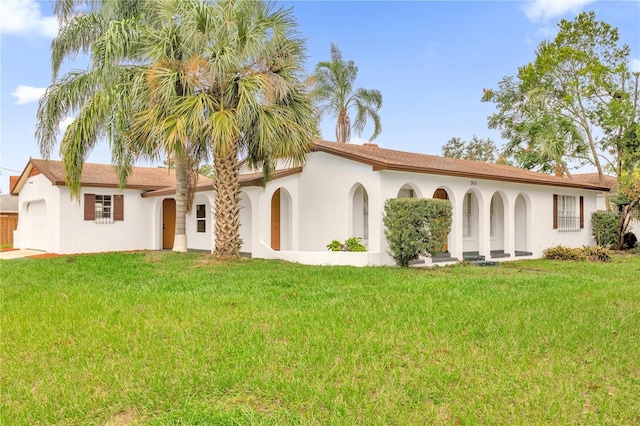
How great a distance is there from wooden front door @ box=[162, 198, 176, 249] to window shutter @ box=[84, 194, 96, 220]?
10.2 ft

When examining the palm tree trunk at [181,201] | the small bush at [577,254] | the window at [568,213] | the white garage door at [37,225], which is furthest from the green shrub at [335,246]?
the white garage door at [37,225]

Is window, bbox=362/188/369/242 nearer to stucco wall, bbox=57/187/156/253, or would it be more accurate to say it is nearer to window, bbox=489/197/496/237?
window, bbox=489/197/496/237

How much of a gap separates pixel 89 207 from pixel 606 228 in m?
23.2

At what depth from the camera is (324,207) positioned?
15133mm

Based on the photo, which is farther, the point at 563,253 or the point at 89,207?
the point at 89,207

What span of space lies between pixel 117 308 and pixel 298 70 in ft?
28.9

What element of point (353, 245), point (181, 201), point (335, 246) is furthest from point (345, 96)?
point (353, 245)

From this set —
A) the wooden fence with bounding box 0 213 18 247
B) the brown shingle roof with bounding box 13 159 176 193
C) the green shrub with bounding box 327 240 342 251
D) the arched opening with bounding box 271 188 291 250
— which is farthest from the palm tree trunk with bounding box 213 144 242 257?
the wooden fence with bounding box 0 213 18 247

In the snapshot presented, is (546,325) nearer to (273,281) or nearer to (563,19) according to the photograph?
(273,281)

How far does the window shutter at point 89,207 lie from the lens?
64.4 ft

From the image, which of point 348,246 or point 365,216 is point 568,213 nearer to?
point 365,216

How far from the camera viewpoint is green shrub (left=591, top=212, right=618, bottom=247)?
20812 millimetres

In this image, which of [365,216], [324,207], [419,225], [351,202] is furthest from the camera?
[365,216]

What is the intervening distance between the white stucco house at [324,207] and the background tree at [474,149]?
26311 millimetres
